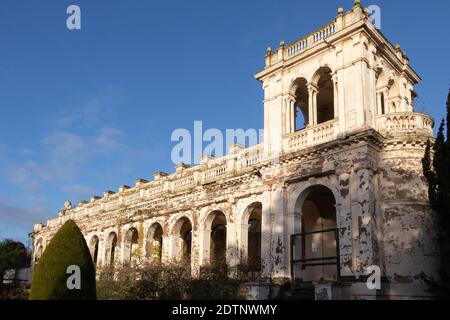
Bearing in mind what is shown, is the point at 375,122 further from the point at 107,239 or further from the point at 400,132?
the point at 107,239

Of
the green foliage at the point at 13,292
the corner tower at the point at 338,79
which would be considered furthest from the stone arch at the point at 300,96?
the green foliage at the point at 13,292

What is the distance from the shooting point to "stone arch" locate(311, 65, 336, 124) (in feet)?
68.3

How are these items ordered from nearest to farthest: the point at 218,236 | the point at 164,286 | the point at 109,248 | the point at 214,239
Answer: the point at 164,286 < the point at 214,239 < the point at 218,236 < the point at 109,248

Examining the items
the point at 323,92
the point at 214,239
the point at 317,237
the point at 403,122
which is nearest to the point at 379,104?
the point at 403,122

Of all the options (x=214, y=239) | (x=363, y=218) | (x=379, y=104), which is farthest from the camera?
(x=214, y=239)

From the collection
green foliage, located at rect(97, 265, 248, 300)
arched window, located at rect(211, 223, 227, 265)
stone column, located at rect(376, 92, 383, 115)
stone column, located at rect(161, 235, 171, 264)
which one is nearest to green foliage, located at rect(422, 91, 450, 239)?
stone column, located at rect(376, 92, 383, 115)

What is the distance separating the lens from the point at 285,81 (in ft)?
71.2

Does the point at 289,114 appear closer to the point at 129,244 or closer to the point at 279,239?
the point at 279,239

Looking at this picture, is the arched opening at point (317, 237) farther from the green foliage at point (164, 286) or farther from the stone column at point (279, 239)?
the green foliage at point (164, 286)

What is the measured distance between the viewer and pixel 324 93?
2347 cm

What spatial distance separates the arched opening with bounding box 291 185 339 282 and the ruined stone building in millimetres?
48

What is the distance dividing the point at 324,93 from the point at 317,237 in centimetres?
704
